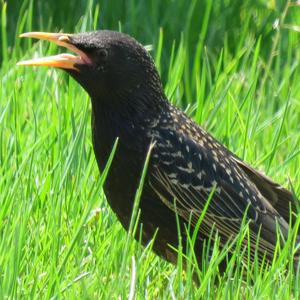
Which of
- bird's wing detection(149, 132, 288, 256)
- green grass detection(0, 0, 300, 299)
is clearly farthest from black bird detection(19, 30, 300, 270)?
green grass detection(0, 0, 300, 299)

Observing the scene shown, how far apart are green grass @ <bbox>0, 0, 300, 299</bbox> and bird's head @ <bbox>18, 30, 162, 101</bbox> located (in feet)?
0.61

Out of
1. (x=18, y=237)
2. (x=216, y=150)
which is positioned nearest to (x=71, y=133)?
(x=216, y=150)

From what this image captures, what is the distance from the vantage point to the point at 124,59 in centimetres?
441

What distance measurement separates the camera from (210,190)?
4531 millimetres

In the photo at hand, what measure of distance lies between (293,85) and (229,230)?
1.62 m

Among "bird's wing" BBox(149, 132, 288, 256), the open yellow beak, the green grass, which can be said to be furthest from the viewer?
"bird's wing" BBox(149, 132, 288, 256)

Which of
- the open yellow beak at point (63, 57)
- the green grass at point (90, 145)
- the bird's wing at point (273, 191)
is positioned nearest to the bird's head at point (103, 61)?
the open yellow beak at point (63, 57)

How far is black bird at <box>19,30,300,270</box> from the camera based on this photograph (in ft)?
14.2

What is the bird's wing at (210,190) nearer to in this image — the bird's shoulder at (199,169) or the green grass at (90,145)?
the bird's shoulder at (199,169)

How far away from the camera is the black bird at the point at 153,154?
432 centimetres

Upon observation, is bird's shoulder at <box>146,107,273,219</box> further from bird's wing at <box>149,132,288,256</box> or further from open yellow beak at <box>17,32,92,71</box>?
open yellow beak at <box>17,32,92,71</box>

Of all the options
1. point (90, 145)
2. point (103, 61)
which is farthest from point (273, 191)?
point (103, 61)

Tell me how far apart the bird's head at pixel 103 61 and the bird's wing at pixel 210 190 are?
253 mm

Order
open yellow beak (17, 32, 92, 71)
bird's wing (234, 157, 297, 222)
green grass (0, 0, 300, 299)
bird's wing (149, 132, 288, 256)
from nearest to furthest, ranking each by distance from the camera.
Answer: green grass (0, 0, 300, 299)
open yellow beak (17, 32, 92, 71)
bird's wing (149, 132, 288, 256)
bird's wing (234, 157, 297, 222)
